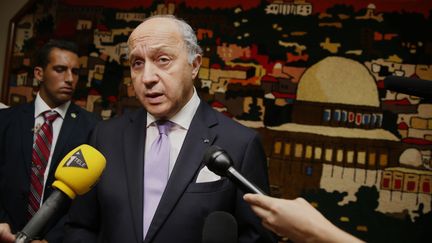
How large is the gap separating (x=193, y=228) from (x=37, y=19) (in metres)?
2.35

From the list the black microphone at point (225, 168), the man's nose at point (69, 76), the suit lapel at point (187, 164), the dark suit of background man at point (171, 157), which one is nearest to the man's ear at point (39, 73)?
the man's nose at point (69, 76)

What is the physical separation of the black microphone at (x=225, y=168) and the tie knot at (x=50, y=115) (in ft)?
4.77

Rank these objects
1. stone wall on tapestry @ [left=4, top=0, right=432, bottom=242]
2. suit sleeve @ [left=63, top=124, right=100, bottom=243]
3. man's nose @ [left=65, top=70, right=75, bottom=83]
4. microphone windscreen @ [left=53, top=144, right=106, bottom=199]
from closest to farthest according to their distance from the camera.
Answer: microphone windscreen @ [left=53, top=144, right=106, bottom=199] → suit sleeve @ [left=63, top=124, right=100, bottom=243] → man's nose @ [left=65, top=70, right=75, bottom=83] → stone wall on tapestry @ [left=4, top=0, right=432, bottom=242]

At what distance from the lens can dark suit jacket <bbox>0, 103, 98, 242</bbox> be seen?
6.41 feet

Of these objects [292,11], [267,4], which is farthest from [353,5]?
[267,4]

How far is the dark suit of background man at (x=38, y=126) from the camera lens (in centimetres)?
196

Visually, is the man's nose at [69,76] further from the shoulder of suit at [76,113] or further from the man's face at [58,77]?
the shoulder of suit at [76,113]

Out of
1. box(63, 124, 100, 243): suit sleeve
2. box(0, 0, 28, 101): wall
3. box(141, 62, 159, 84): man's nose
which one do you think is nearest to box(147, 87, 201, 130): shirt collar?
box(141, 62, 159, 84): man's nose

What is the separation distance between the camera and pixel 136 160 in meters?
1.33

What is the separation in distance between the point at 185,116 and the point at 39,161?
101 cm

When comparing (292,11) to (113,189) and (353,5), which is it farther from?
(113,189)

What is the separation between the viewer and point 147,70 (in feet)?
4.48

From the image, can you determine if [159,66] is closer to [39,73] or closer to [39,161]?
[39,161]

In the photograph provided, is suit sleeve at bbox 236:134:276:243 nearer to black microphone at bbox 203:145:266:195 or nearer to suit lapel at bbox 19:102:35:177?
black microphone at bbox 203:145:266:195
